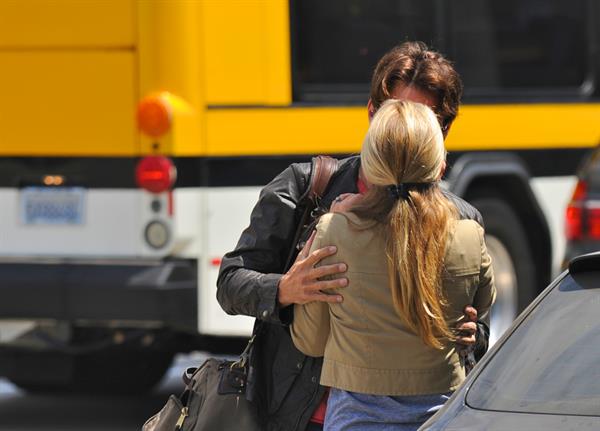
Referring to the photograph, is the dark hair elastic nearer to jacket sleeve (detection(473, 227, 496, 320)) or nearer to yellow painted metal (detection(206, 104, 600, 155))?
jacket sleeve (detection(473, 227, 496, 320))

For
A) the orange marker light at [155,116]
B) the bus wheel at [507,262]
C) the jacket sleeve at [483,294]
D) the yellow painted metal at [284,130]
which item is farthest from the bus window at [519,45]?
the jacket sleeve at [483,294]

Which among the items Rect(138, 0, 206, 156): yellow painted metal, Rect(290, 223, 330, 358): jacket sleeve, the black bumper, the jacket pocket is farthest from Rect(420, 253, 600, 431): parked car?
Rect(138, 0, 206, 156): yellow painted metal

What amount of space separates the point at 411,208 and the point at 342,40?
14.7 feet

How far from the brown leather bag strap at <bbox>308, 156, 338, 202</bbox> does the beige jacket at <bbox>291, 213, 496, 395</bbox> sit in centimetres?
28

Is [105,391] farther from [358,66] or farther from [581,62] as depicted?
[581,62]

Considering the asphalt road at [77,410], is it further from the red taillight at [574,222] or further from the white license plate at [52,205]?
the red taillight at [574,222]

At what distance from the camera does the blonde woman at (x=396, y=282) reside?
284 cm

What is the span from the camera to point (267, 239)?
3217 mm

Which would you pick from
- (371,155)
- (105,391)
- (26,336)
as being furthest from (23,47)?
(371,155)

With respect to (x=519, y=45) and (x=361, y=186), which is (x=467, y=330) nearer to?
(x=361, y=186)

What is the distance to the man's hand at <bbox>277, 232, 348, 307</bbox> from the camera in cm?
288

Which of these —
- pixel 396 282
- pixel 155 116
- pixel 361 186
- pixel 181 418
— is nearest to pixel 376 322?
pixel 396 282

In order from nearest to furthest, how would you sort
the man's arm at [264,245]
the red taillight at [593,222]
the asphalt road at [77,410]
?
the man's arm at [264,245] < the red taillight at [593,222] < the asphalt road at [77,410]

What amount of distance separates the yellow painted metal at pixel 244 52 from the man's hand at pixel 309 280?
12.4 feet
